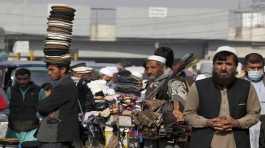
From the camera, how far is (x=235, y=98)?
667 centimetres

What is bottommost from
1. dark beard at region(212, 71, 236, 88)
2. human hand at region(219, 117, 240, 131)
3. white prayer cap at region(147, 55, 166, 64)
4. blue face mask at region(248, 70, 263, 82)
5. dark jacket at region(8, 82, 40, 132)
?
dark jacket at region(8, 82, 40, 132)

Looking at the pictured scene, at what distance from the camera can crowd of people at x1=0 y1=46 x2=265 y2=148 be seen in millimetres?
6684

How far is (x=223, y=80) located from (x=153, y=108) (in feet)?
6.60

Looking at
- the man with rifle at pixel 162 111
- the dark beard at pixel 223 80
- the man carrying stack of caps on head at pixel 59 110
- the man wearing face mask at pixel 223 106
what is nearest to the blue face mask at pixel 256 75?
the man with rifle at pixel 162 111

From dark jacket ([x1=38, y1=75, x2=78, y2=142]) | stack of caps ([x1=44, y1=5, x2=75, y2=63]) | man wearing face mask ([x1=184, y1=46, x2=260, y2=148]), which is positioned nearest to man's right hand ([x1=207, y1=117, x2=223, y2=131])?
man wearing face mask ([x1=184, y1=46, x2=260, y2=148])

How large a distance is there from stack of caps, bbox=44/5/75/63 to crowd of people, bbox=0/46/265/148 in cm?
28

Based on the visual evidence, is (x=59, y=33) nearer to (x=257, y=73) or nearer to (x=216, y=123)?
(x=257, y=73)

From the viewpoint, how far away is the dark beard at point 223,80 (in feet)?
21.7

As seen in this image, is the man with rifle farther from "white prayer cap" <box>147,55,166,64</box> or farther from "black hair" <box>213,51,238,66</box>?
"black hair" <box>213,51,238,66</box>

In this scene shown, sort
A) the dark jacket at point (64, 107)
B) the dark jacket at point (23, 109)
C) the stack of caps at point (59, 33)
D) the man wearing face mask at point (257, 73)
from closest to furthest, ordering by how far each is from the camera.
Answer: the dark jacket at point (64, 107), the man wearing face mask at point (257, 73), the stack of caps at point (59, 33), the dark jacket at point (23, 109)

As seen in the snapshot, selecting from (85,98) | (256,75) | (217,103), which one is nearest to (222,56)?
(217,103)

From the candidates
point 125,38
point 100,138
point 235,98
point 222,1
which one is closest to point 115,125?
point 100,138

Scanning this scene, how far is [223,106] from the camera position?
668 centimetres

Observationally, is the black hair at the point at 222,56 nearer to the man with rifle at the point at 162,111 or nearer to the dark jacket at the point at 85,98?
the man with rifle at the point at 162,111
